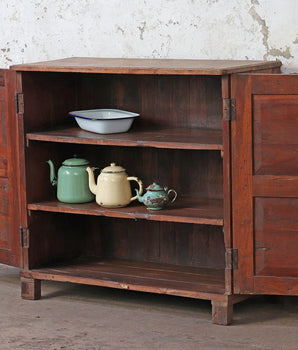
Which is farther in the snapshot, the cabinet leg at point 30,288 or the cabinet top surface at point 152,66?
the cabinet leg at point 30,288

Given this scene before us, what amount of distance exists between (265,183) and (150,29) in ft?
3.82

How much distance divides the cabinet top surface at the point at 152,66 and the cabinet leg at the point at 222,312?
3.39 ft

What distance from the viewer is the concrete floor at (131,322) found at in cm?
349

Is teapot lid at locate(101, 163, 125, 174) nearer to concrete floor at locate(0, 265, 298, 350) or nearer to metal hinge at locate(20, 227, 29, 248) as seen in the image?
metal hinge at locate(20, 227, 29, 248)

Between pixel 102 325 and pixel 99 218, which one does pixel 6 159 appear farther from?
pixel 102 325

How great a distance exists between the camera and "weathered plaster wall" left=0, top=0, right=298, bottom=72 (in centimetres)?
399

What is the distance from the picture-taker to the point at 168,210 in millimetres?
3867

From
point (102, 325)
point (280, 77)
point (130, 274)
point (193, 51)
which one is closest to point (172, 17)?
point (193, 51)

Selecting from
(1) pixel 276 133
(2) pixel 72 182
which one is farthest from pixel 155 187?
(1) pixel 276 133

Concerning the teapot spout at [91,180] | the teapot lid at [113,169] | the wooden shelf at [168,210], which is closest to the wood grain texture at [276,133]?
the wooden shelf at [168,210]

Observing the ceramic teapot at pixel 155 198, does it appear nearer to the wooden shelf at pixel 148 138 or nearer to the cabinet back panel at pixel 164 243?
the wooden shelf at pixel 148 138

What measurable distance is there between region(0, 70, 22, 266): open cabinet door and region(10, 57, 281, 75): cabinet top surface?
0.14 m

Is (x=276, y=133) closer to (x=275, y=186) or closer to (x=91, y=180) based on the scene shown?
(x=275, y=186)

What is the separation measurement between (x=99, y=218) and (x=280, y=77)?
1.44 meters
